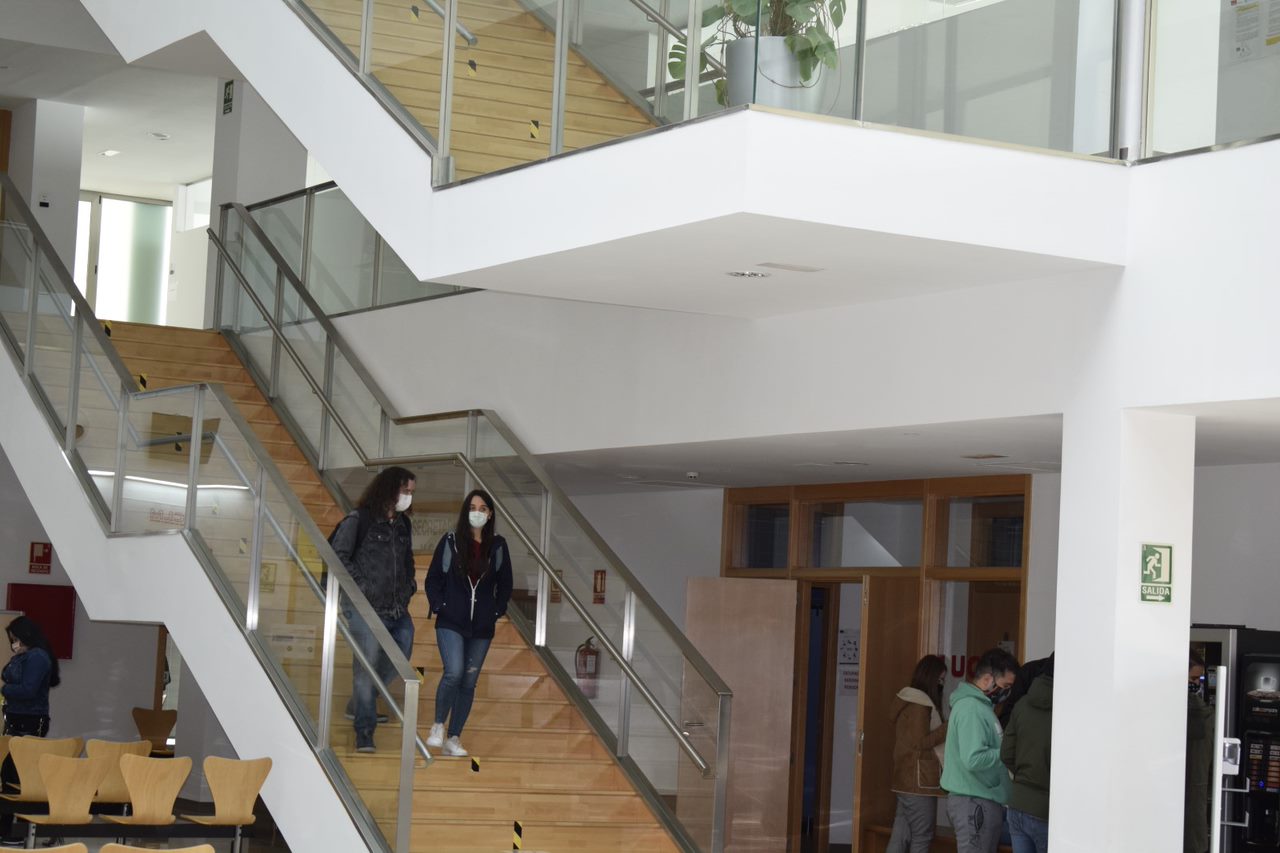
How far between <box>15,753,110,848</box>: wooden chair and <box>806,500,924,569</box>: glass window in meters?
5.20

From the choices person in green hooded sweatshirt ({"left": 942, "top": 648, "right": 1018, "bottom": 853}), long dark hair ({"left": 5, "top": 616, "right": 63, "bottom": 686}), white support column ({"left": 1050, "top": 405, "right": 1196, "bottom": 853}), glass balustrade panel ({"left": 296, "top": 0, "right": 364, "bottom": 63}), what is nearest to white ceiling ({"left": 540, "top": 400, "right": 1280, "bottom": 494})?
white support column ({"left": 1050, "top": 405, "right": 1196, "bottom": 853})

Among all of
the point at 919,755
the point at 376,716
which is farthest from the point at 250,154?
the point at 919,755

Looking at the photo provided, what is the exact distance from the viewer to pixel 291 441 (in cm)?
1130

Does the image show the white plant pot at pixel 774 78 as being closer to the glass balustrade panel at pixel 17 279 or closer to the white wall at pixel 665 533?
the glass balustrade panel at pixel 17 279

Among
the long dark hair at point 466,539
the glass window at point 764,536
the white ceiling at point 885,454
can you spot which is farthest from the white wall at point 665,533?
the long dark hair at point 466,539

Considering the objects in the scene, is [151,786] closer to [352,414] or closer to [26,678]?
[26,678]

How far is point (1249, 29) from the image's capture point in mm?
5812

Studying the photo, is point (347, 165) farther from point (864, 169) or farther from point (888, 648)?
point (888, 648)

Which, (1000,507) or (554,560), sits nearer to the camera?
(554,560)

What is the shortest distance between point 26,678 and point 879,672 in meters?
5.54

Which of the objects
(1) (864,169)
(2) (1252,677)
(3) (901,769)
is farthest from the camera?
(3) (901,769)

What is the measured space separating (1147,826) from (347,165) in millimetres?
5022

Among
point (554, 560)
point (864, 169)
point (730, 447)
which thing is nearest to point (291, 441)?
point (554, 560)

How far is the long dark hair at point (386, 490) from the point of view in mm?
7914
